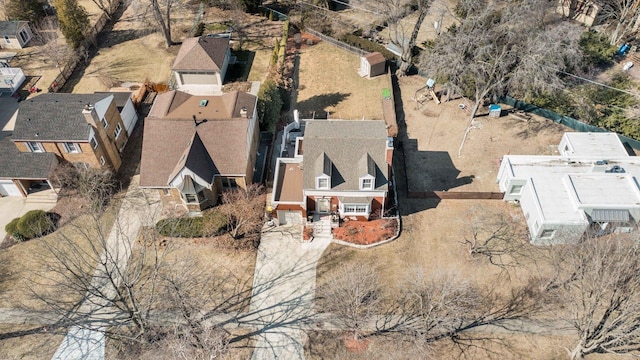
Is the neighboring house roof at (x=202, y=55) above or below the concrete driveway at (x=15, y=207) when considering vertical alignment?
above

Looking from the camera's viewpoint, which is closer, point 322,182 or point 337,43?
point 322,182

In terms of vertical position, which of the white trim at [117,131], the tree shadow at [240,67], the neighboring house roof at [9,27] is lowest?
the tree shadow at [240,67]

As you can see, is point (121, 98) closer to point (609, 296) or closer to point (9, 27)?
point (9, 27)

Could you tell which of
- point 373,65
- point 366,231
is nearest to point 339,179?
point 366,231

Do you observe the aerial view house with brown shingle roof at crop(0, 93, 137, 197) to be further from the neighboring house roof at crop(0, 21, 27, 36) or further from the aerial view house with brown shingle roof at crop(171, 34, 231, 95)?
the neighboring house roof at crop(0, 21, 27, 36)

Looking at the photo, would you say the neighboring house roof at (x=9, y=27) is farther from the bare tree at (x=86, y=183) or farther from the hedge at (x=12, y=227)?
the hedge at (x=12, y=227)

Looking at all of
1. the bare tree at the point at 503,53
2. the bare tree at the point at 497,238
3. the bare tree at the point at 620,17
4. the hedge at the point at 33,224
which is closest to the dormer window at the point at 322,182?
the bare tree at the point at 497,238

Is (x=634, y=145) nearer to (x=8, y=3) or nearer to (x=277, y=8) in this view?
(x=277, y=8)
